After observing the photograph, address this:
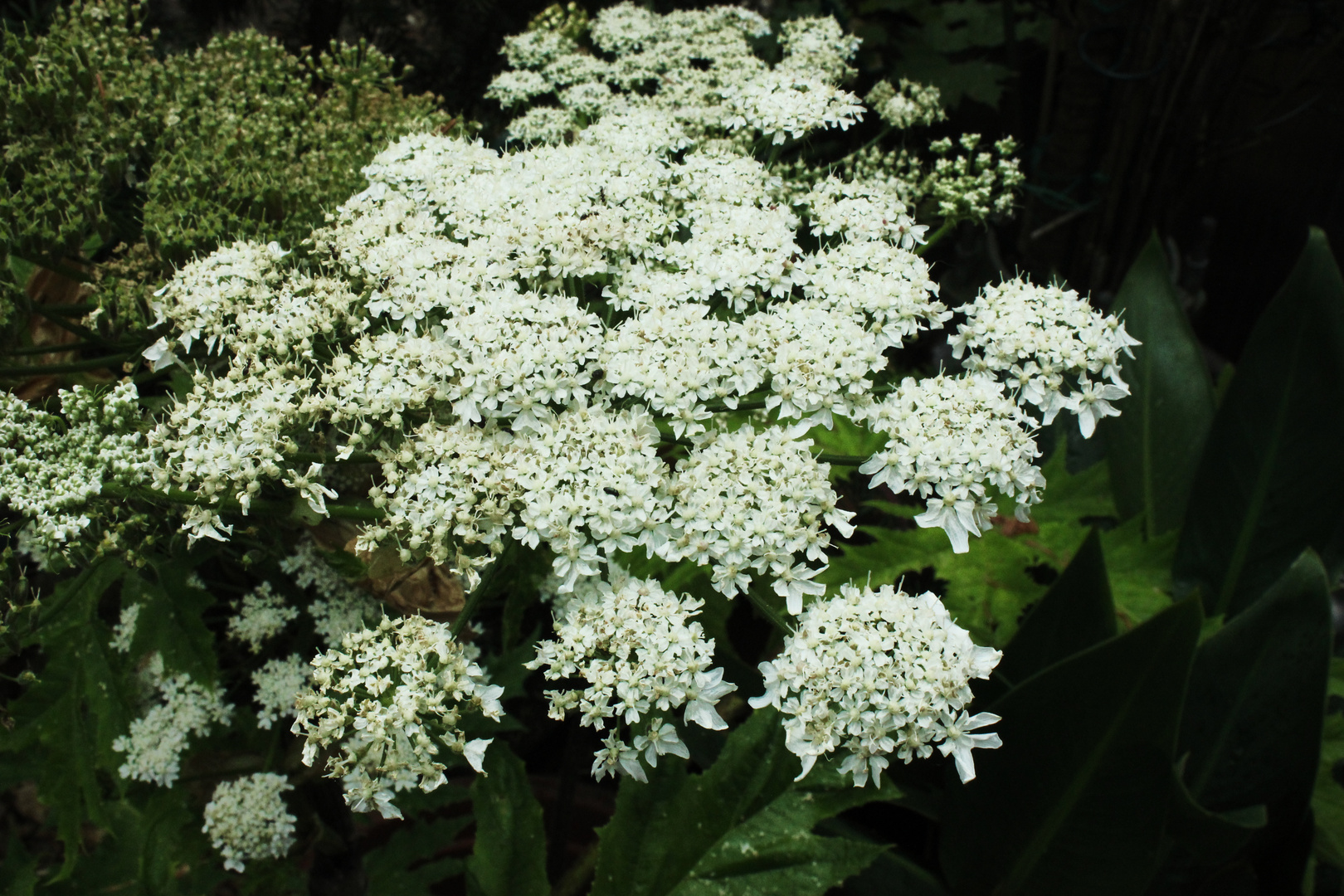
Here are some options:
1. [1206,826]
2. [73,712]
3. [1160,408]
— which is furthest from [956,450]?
[1160,408]

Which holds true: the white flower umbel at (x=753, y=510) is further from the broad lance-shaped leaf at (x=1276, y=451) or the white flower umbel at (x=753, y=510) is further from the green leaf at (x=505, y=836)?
the broad lance-shaped leaf at (x=1276, y=451)

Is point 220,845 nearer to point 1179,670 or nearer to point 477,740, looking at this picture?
point 477,740

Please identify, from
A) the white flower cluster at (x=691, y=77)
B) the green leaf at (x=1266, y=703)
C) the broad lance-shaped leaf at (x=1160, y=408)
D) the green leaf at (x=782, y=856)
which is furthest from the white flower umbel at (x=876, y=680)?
the broad lance-shaped leaf at (x=1160, y=408)

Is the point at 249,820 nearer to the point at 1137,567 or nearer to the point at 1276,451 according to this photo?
the point at 1137,567

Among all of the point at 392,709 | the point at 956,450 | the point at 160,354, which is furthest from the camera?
the point at 160,354

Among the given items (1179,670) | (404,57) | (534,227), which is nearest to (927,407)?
(534,227)
